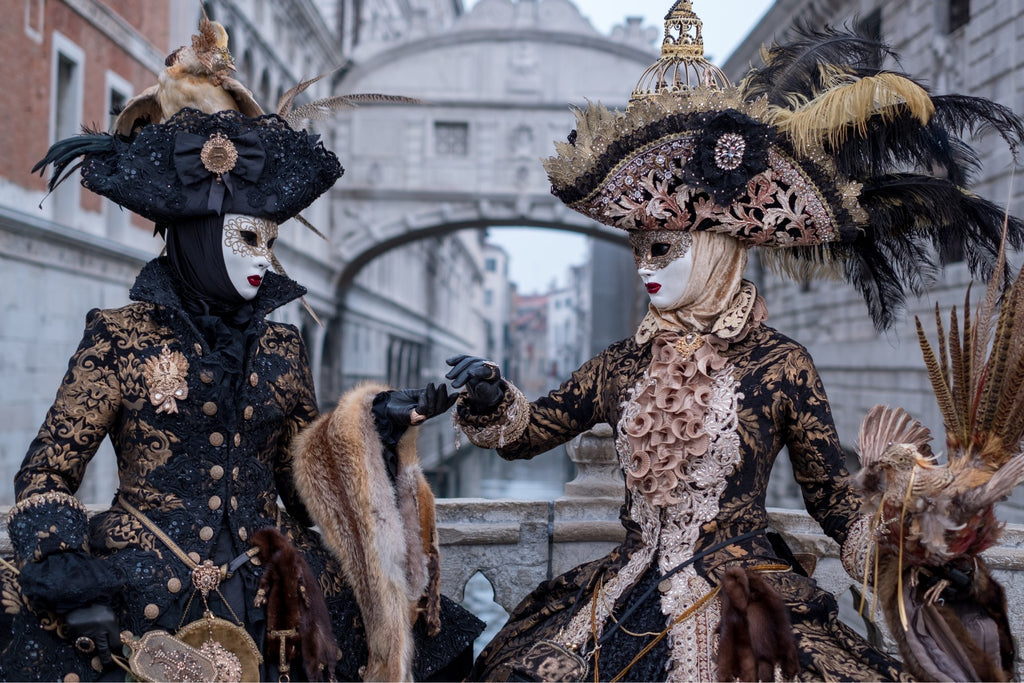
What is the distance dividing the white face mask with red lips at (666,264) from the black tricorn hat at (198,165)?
101cm

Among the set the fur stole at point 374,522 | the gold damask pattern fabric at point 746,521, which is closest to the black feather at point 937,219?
the gold damask pattern fabric at point 746,521

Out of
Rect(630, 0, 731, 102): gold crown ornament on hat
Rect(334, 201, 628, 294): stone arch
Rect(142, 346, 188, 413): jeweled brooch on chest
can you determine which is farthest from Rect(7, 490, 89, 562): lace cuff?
Rect(334, 201, 628, 294): stone arch

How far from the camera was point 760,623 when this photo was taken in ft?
7.76

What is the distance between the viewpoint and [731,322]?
109 inches

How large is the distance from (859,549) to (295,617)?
147 cm

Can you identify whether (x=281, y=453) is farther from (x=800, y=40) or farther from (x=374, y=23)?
(x=374, y=23)

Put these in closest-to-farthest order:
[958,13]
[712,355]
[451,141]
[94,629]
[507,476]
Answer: [94,629] → [712,355] → [958,13] → [451,141] → [507,476]

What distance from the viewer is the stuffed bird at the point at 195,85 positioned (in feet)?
9.07

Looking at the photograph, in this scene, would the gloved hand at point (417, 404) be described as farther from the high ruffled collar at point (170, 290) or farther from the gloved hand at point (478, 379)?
the high ruffled collar at point (170, 290)

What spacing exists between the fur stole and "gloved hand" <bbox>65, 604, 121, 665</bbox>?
65 cm

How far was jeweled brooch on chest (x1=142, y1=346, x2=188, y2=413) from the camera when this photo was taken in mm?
2627

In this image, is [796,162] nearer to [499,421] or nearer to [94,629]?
[499,421]

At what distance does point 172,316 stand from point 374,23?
21913 mm

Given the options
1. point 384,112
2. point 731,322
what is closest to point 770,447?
point 731,322
